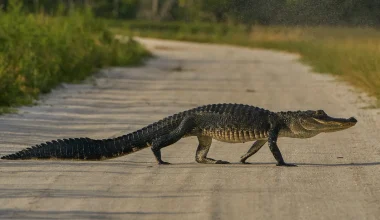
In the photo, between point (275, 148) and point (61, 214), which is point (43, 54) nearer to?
point (275, 148)

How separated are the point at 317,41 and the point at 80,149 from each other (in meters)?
21.0

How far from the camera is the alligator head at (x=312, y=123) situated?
33.2 feet

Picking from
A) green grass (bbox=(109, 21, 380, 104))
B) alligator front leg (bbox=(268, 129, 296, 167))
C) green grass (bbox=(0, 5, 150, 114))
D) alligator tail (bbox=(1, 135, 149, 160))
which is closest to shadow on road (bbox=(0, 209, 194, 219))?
alligator tail (bbox=(1, 135, 149, 160))

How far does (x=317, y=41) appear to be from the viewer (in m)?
30.5

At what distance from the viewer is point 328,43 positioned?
3030 centimetres

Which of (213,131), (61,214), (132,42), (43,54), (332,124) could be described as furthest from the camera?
(132,42)

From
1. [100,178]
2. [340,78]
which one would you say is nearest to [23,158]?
[100,178]

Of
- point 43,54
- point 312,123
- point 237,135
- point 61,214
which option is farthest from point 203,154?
point 43,54

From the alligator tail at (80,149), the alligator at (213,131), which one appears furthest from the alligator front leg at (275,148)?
the alligator tail at (80,149)

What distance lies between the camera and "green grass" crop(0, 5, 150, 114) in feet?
57.9

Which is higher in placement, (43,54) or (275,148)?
(275,148)

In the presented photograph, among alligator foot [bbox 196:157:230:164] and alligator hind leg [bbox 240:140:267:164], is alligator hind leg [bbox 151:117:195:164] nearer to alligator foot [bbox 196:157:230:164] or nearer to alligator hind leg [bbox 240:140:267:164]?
alligator foot [bbox 196:157:230:164]

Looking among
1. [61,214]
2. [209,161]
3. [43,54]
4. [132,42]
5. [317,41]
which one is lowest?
[132,42]

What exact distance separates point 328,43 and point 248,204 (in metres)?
22.8
